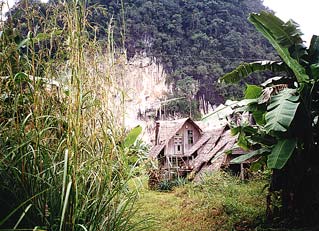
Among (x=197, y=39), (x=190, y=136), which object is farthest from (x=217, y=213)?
(x=197, y=39)

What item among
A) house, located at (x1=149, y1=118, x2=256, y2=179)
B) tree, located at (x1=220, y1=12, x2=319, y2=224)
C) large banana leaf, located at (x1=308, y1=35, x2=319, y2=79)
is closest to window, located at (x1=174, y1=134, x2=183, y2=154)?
house, located at (x1=149, y1=118, x2=256, y2=179)

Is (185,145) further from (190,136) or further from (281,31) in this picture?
(281,31)

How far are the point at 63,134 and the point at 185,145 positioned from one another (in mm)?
8606

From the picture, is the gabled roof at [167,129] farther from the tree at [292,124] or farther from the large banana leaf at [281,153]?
the large banana leaf at [281,153]

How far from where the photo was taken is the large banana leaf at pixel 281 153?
2.08 m

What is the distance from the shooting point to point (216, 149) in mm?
7598

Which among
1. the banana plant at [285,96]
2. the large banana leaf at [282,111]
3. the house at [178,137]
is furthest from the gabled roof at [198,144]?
the large banana leaf at [282,111]

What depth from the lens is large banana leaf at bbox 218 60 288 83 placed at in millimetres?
2887

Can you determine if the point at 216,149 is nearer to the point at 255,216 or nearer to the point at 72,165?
the point at 255,216

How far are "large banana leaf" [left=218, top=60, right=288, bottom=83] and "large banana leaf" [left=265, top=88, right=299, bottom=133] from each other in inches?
25.6

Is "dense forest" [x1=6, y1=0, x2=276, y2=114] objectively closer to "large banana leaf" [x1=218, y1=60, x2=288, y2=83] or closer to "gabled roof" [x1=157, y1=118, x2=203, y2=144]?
"gabled roof" [x1=157, y1=118, x2=203, y2=144]

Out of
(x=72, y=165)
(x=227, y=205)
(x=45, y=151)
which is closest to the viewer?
(x=72, y=165)

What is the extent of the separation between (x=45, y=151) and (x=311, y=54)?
2565 mm

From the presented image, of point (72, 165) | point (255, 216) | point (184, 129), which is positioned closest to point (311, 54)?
point (255, 216)
